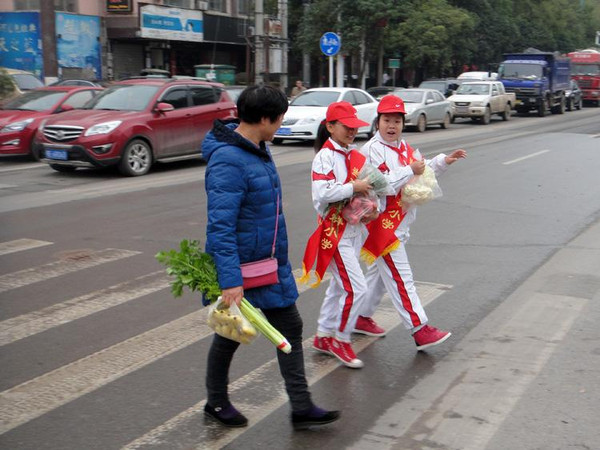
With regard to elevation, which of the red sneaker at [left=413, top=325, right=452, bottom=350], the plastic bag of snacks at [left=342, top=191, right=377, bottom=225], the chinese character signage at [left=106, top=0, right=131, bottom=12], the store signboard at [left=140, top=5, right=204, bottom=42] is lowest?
the red sneaker at [left=413, top=325, right=452, bottom=350]

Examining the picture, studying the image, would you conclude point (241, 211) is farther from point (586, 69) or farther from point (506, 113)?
point (586, 69)

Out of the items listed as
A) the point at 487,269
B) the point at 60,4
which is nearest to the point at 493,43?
the point at 60,4

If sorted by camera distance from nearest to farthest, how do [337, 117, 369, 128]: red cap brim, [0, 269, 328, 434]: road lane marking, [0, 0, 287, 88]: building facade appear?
[0, 269, 328, 434]: road lane marking, [337, 117, 369, 128]: red cap brim, [0, 0, 287, 88]: building facade

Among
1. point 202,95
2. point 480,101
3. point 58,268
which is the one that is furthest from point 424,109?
point 58,268

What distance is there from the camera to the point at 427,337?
5086 mm

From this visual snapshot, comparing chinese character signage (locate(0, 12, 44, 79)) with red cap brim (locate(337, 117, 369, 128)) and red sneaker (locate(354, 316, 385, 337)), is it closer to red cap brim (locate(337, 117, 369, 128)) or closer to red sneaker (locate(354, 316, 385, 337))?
red sneaker (locate(354, 316, 385, 337))

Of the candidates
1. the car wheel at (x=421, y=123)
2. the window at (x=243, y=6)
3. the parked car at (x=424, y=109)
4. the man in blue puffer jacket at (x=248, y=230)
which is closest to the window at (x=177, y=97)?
Answer: the parked car at (x=424, y=109)

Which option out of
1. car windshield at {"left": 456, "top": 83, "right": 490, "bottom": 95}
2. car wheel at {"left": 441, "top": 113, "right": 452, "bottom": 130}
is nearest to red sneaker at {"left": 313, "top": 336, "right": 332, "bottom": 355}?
car wheel at {"left": 441, "top": 113, "right": 452, "bottom": 130}

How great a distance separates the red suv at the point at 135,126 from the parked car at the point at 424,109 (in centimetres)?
1051

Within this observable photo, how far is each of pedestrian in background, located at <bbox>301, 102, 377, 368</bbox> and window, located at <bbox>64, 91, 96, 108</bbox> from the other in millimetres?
13055

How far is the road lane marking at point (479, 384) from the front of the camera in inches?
152

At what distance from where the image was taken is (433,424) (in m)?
4.00

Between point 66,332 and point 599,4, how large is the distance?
107981mm

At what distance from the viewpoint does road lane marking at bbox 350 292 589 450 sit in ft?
12.7
